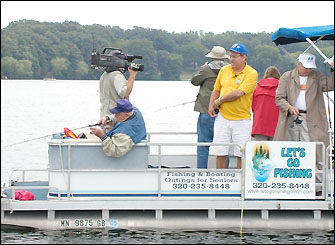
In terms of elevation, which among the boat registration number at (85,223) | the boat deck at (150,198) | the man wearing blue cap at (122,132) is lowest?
the boat registration number at (85,223)

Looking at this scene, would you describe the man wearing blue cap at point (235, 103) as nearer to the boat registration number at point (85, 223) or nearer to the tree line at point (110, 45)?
the boat registration number at point (85, 223)

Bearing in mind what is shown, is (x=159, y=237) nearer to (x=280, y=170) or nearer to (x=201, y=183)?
(x=201, y=183)

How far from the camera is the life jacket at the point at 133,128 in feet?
33.2

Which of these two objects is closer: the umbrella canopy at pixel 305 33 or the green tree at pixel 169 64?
the umbrella canopy at pixel 305 33

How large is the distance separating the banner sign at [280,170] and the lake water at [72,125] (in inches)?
20.7

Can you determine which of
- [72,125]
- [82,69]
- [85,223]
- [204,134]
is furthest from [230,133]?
[82,69]

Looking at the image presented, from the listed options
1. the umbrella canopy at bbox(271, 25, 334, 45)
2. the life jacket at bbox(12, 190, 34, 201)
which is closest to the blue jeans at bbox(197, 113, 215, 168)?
the umbrella canopy at bbox(271, 25, 334, 45)

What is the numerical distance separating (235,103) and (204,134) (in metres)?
0.95

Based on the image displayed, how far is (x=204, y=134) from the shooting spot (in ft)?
37.2

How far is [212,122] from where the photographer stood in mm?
11289

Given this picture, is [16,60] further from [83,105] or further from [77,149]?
[77,149]

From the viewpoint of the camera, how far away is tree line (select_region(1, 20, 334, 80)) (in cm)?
2389

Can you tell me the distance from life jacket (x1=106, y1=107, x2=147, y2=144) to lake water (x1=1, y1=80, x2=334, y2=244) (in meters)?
1.19

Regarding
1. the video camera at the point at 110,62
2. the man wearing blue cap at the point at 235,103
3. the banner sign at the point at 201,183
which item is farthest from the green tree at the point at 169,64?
the banner sign at the point at 201,183
